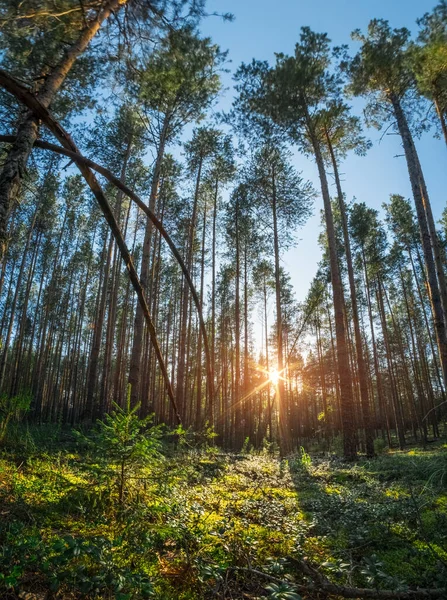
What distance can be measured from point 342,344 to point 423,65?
382 inches

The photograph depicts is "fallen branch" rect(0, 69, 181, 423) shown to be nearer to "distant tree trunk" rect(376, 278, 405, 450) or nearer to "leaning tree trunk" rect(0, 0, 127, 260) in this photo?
"leaning tree trunk" rect(0, 0, 127, 260)

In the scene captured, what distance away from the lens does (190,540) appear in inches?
96.7

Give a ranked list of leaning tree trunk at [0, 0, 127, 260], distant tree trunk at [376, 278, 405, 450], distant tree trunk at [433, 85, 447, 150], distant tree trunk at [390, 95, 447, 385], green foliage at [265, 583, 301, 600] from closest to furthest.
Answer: green foliage at [265, 583, 301, 600], leaning tree trunk at [0, 0, 127, 260], distant tree trunk at [390, 95, 447, 385], distant tree trunk at [433, 85, 447, 150], distant tree trunk at [376, 278, 405, 450]

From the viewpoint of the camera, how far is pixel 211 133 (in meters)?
17.2

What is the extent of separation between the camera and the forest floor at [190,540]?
5.31 ft

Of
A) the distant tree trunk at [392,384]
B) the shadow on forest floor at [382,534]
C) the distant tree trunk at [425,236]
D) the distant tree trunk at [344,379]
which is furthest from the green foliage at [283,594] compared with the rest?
the distant tree trunk at [392,384]

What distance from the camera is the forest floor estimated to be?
5.31 feet

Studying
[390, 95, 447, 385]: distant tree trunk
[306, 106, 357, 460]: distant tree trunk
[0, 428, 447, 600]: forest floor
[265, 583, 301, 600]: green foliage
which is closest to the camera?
[265, 583, 301, 600]: green foliage

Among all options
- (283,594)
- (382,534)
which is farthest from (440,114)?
(283,594)

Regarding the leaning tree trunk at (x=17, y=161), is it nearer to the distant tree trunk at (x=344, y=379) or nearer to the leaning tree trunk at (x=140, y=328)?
the leaning tree trunk at (x=140, y=328)

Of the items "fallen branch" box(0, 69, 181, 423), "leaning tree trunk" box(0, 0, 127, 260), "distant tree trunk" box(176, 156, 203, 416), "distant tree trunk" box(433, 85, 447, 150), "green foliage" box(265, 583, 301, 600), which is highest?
"distant tree trunk" box(433, 85, 447, 150)

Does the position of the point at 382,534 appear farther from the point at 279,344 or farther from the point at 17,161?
the point at 279,344

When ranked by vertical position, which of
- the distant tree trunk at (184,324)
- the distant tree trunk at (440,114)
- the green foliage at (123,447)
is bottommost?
the green foliage at (123,447)

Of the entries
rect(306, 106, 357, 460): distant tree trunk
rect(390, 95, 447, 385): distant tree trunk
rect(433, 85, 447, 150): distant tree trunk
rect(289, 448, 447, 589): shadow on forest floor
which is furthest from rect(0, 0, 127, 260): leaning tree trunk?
rect(433, 85, 447, 150): distant tree trunk
